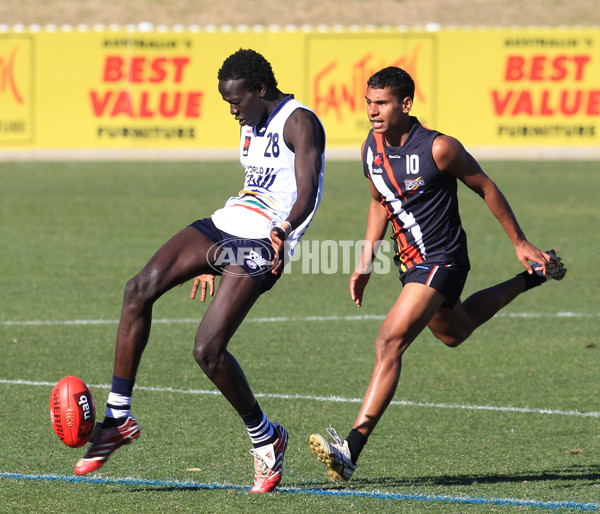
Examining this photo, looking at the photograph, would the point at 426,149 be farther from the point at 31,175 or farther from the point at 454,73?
the point at 454,73

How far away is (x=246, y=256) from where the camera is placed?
6043mm

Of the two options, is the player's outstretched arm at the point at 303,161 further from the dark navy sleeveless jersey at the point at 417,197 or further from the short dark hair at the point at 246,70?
the dark navy sleeveless jersey at the point at 417,197

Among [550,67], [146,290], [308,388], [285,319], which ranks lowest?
[285,319]

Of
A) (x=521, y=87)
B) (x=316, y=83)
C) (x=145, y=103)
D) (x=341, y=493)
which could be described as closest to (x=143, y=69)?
(x=145, y=103)

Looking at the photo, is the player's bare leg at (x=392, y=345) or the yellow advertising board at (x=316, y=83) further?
the yellow advertising board at (x=316, y=83)

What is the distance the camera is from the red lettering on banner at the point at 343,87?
1018 inches

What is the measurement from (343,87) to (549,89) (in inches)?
186

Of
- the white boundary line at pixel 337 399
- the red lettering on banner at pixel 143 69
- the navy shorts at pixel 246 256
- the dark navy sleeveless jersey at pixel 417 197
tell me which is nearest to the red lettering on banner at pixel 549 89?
the red lettering on banner at pixel 143 69

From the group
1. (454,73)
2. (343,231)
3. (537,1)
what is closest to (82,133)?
(454,73)

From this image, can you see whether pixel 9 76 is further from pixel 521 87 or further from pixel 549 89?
pixel 549 89

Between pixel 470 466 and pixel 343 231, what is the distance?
10100 mm

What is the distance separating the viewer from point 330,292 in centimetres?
1262

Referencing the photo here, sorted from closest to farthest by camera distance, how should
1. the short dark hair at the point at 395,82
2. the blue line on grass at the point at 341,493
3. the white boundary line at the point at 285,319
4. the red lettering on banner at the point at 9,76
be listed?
the blue line on grass at the point at 341,493 < the short dark hair at the point at 395,82 < the white boundary line at the point at 285,319 < the red lettering on banner at the point at 9,76

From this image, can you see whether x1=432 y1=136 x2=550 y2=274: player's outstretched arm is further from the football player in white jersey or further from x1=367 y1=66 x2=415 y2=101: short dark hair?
the football player in white jersey
